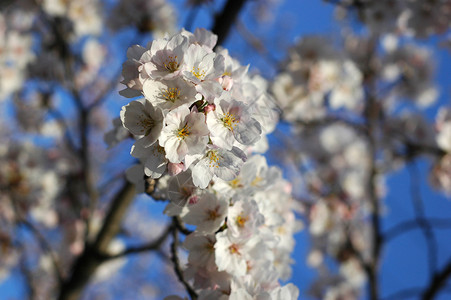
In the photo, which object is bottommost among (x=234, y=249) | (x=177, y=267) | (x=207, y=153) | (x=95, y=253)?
(x=95, y=253)

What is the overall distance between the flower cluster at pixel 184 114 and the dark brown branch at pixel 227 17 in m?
1.10

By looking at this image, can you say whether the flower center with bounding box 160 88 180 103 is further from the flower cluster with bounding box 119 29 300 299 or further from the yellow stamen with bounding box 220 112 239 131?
the yellow stamen with bounding box 220 112 239 131

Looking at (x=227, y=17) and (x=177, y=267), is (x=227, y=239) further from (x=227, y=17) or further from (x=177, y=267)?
(x=227, y=17)

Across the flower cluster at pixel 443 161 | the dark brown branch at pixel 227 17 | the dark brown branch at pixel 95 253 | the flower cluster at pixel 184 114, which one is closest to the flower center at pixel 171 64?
the flower cluster at pixel 184 114

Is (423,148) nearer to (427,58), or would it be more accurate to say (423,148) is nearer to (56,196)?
(427,58)

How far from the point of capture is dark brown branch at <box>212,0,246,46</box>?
5.99 ft

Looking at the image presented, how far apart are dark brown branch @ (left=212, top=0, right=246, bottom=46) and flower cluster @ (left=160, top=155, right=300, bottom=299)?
3.56 feet

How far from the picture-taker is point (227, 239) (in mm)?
880

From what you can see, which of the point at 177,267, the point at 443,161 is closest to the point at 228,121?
the point at 177,267

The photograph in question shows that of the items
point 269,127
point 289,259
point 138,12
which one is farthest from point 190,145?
point 138,12

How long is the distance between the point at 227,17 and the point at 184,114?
50.2 inches

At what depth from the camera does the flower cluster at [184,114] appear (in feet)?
2.41

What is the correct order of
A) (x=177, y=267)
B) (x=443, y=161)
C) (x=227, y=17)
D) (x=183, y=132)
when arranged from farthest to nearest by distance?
(x=443, y=161), (x=227, y=17), (x=177, y=267), (x=183, y=132)

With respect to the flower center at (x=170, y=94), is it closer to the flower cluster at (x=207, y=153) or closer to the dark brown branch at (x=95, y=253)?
the flower cluster at (x=207, y=153)
